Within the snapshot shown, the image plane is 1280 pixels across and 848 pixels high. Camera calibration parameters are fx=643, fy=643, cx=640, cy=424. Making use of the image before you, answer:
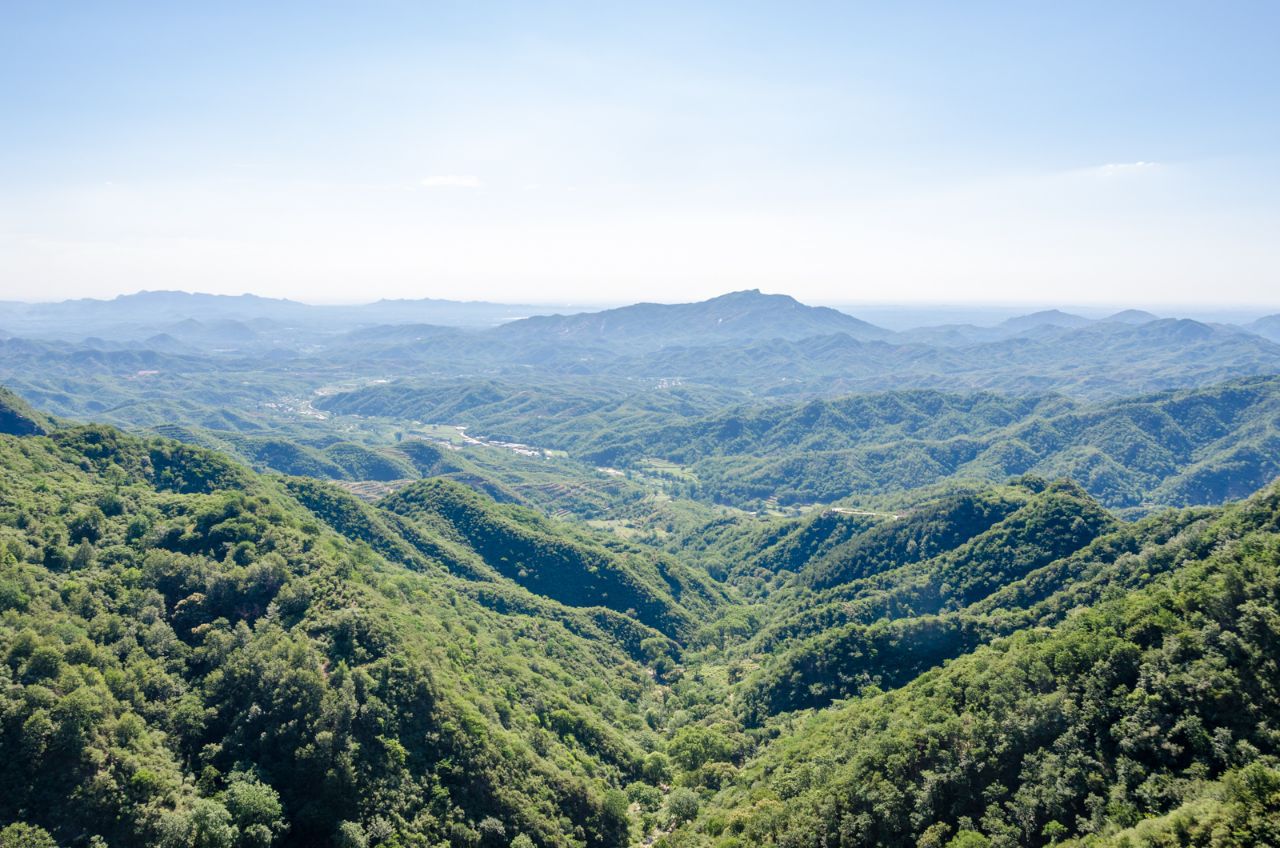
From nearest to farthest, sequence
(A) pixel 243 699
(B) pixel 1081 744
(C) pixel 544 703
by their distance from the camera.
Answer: (B) pixel 1081 744, (A) pixel 243 699, (C) pixel 544 703

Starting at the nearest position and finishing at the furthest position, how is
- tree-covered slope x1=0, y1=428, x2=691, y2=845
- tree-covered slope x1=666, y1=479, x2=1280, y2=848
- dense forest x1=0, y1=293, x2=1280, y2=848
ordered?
1. tree-covered slope x1=666, y1=479, x2=1280, y2=848
2. dense forest x1=0, y1=293, x2=1280, y2=848
3. tree-covered slope x1=0, y1=428, x2=691, y2=845

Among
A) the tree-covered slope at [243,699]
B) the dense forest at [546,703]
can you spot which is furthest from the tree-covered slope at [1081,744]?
the tree-covered slope at [243,699]

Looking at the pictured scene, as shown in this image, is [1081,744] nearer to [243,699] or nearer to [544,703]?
[544,703]

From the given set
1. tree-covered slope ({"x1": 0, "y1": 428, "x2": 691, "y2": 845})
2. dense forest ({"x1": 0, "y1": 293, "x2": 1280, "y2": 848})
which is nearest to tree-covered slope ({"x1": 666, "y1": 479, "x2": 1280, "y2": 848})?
dense forest ({"x1": 0, "y1": 293, "x2": 1280, "y2": 848})

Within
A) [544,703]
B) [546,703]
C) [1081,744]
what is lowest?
[546,703]

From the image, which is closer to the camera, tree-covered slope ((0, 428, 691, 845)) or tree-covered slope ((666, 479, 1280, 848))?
tree-covered slope ((666, 479, 1280, 848))

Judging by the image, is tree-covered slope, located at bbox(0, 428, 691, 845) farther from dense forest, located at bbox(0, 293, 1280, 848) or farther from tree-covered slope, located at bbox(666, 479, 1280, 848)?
tree-covered slope, located at bbox(666, 479, 1280, 848)

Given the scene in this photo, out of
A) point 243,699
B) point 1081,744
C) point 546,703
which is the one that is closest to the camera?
point 1081,744

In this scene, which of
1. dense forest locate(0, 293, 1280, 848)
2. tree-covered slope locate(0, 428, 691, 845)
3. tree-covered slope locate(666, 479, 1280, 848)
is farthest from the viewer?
tree-covered slope locate(0, 428, 691, 845)

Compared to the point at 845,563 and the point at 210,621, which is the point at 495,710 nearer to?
the point at 210,621

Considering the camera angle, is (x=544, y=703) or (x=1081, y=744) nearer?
(x=1081, y=744)

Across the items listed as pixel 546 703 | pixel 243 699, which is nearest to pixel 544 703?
pixel 546 703
